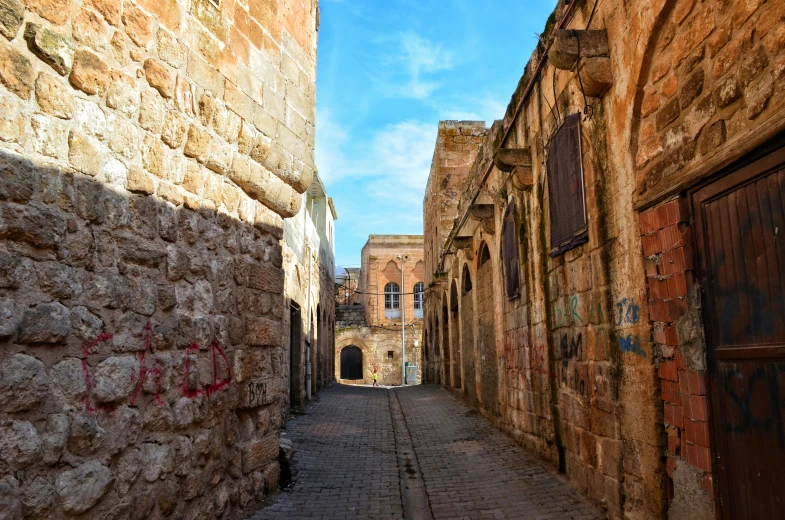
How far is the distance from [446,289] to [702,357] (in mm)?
13195

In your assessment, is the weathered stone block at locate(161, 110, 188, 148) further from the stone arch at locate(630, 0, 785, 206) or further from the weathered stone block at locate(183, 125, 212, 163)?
the stone arch at locate(630, 0, 785, 206)

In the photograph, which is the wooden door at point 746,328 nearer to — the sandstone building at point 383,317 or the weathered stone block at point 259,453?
the weathered stone block at point 259,453

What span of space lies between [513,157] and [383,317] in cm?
2754

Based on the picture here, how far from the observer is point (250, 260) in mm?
4375

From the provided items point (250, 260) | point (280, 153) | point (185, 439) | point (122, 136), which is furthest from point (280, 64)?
point (185, 439)

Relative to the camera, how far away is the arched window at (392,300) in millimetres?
34000

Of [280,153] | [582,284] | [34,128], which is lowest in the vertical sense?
[582,284]

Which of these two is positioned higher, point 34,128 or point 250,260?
point 34,128

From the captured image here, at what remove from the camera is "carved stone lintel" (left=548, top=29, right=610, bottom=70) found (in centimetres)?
446

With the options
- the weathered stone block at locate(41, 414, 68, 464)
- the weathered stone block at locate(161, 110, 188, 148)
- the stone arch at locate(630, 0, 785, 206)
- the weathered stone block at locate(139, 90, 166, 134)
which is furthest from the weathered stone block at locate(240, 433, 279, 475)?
the stone arch at locate(630, 0, 785, 206)

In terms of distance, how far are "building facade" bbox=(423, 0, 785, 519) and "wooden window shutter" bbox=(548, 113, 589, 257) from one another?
0.08ft

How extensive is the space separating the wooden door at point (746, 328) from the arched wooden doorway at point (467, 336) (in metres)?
8.48

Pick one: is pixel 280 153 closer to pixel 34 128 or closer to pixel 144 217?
pixel 144 217

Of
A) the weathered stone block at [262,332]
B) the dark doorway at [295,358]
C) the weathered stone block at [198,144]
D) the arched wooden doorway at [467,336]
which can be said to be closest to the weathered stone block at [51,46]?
the weathered stone block at [198,144]
